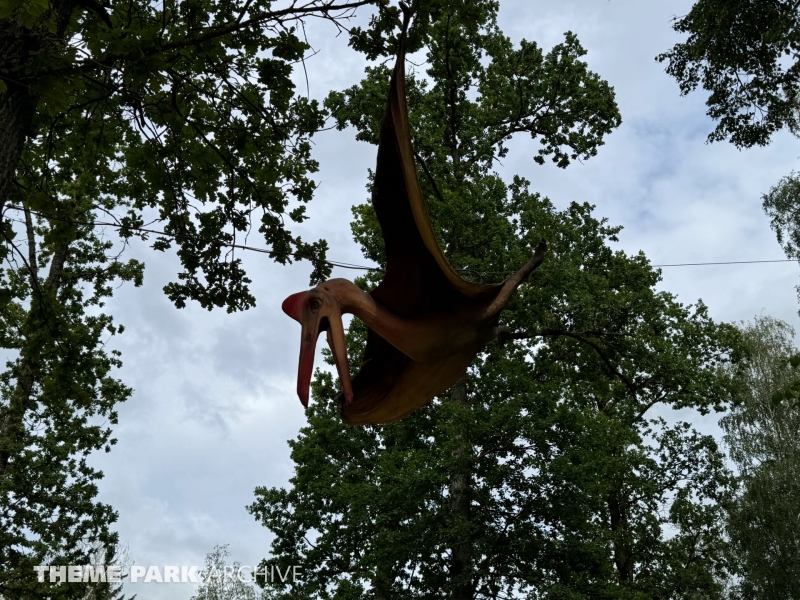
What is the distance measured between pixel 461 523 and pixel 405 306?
29.0 ft

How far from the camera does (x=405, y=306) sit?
14.6ft

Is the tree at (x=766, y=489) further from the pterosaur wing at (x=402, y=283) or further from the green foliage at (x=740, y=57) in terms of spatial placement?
the pterosaur wing at (x=402, y=283)

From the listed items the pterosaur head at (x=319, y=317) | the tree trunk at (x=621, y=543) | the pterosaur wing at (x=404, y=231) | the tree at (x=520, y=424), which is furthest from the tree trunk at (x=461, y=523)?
the pterosaur head at (x=319, y=317)

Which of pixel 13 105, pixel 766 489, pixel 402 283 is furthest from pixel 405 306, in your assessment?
pixel 766 489

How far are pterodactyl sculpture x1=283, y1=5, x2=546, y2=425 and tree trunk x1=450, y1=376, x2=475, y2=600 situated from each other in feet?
26.7

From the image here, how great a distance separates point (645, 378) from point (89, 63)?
12.6 m

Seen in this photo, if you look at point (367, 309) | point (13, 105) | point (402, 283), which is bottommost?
point (367, 309)

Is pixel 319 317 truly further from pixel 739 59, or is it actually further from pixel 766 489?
pixel 766 489

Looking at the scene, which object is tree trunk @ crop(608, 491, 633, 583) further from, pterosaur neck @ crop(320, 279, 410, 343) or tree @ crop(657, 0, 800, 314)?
pterosaur neck @ crop(320, 279, 410, 343)

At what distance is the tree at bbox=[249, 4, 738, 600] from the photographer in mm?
13016

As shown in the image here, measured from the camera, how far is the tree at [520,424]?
1302 centimetres

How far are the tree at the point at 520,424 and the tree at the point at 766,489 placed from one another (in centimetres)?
409

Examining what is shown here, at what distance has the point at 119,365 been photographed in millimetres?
14273

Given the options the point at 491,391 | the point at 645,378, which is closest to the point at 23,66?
the point at 491,391
